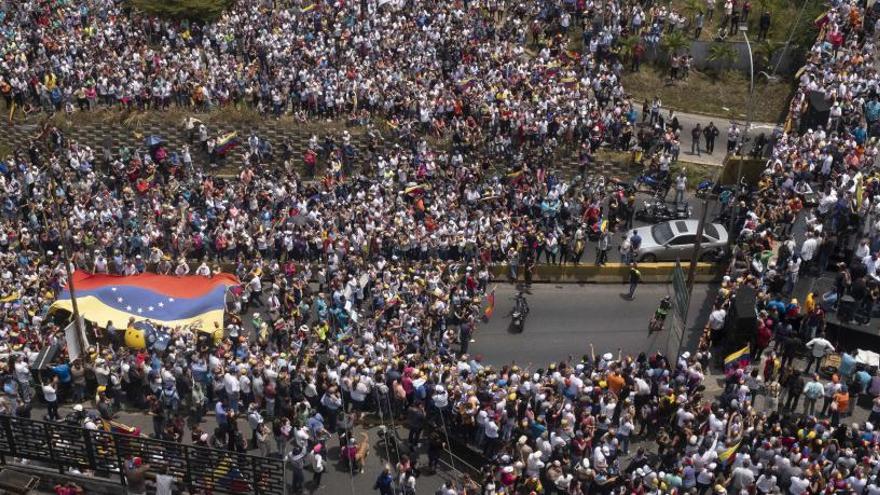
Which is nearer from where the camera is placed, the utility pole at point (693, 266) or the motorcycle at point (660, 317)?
the utility pole at point (693, 266)

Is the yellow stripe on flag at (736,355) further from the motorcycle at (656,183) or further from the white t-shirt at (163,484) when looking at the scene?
the white t-shirt at (163,484)

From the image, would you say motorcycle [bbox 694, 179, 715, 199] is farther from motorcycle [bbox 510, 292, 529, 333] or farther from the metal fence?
the metal fence

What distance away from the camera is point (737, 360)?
25203 mm

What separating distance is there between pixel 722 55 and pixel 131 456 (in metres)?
33.3

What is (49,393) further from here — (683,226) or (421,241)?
(683,226)

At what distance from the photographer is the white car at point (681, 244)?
1271 inches

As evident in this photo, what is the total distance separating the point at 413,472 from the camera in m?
22.8

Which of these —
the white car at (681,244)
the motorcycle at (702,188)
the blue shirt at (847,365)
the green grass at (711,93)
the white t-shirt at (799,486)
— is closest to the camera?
the white t-shirt at (799,486)

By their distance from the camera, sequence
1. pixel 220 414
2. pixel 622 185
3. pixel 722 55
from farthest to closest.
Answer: pixel 722 55
pixel 622 185
pixel 220 414

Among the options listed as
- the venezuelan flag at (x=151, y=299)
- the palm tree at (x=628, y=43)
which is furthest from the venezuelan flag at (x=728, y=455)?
the palm tree at (x=628, y=43)

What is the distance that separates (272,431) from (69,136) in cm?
2105

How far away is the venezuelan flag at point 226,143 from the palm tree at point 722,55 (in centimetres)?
2086

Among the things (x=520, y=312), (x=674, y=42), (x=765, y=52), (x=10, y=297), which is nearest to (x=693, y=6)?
(x=674, y=42)

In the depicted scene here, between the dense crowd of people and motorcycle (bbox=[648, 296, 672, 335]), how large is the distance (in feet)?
7.68
